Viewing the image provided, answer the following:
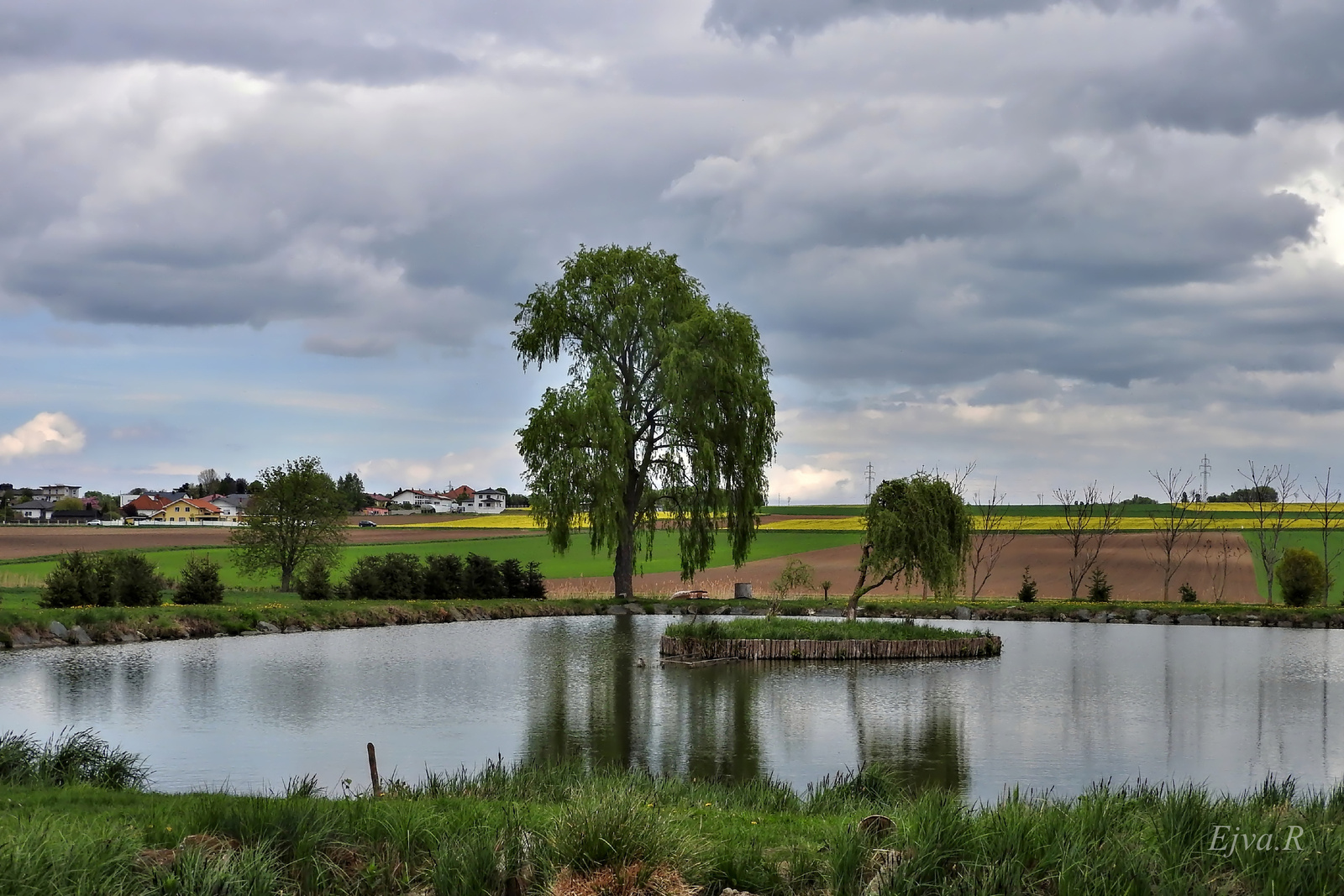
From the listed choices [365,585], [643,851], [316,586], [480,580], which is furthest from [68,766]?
[480,580]

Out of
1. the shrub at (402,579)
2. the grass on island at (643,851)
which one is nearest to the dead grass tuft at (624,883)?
the grass on island at (643,851)

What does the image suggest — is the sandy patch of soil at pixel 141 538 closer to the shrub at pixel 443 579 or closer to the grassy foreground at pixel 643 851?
the shrub at pixel 443 579

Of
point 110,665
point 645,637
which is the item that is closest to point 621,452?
point 645,637

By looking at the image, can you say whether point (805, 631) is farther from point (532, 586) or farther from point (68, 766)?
point (68, 766)

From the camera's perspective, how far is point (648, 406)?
4188cm

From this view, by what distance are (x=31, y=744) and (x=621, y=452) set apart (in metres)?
27.1

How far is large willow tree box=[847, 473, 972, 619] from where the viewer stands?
1126 inches

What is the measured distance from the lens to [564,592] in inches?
1865

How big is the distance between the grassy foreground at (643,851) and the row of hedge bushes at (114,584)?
2649cm

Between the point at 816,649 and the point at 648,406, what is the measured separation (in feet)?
54.0

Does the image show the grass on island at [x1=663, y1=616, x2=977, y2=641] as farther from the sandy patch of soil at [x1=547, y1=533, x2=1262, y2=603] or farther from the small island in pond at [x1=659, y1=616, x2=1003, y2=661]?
the sandy patch of soil at [x1=547, y1=533, x2=1262, y2=603]

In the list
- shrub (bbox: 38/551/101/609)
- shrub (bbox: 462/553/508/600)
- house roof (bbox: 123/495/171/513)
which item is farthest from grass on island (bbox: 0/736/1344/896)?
house roof (bbox: 123/495/171/513)

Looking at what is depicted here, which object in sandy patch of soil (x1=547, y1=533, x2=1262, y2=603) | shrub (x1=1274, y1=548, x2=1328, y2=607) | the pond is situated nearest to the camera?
the pond

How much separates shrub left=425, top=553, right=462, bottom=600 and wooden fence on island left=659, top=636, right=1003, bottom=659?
15.8 meters
